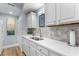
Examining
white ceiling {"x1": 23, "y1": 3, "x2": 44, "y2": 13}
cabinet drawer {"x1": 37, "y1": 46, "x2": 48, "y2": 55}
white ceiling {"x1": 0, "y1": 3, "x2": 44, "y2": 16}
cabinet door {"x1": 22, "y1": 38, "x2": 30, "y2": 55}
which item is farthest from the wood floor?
white ceiling {"x1": 23, "y1": 3, "x2": 44, "y2": 13}

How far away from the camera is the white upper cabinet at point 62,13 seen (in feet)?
3.66

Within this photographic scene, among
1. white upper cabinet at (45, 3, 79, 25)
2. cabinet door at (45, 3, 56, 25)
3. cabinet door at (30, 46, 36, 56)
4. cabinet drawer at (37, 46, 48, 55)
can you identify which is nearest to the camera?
white upper cabinet at (45, 3, 79, 25)

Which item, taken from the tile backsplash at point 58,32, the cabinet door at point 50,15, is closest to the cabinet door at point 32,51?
the tile backsplash at point 58,32

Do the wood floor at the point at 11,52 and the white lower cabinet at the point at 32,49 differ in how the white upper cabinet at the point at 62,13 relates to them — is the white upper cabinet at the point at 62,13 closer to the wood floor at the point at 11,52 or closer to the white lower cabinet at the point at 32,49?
the white lower cabinet at the point at 32,49

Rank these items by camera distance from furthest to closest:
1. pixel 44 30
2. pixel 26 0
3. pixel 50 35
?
pixel 50 35
pixel 44 30
pixel 26 0

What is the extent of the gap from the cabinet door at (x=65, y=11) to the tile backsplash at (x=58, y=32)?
0.65 ft

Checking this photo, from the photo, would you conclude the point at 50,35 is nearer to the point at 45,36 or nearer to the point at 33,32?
the point at 45,36

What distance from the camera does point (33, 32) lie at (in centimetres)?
142

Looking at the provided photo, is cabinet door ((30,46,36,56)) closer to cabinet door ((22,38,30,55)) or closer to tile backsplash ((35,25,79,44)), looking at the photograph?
cabinet door ((22,38,30,55))

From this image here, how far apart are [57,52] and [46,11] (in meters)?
0.71

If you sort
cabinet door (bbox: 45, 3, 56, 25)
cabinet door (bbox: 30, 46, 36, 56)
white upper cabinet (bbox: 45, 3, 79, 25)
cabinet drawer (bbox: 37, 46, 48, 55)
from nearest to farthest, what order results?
1. white upper cabinet (bbox: 45, 3, 79, 25)
2. cabinet drawer (bbox: 37, 46, 48, 55)
3. cabinet door (bbox: 30, 46, 36, 56)
4. cabinet door (bbox: 45, 3, 56, 25)

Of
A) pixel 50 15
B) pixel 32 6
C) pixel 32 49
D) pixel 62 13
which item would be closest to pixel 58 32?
pixel 50 15

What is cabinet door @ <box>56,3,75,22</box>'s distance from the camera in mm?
1167

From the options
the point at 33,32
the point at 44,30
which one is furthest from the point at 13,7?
the point at 44,30
